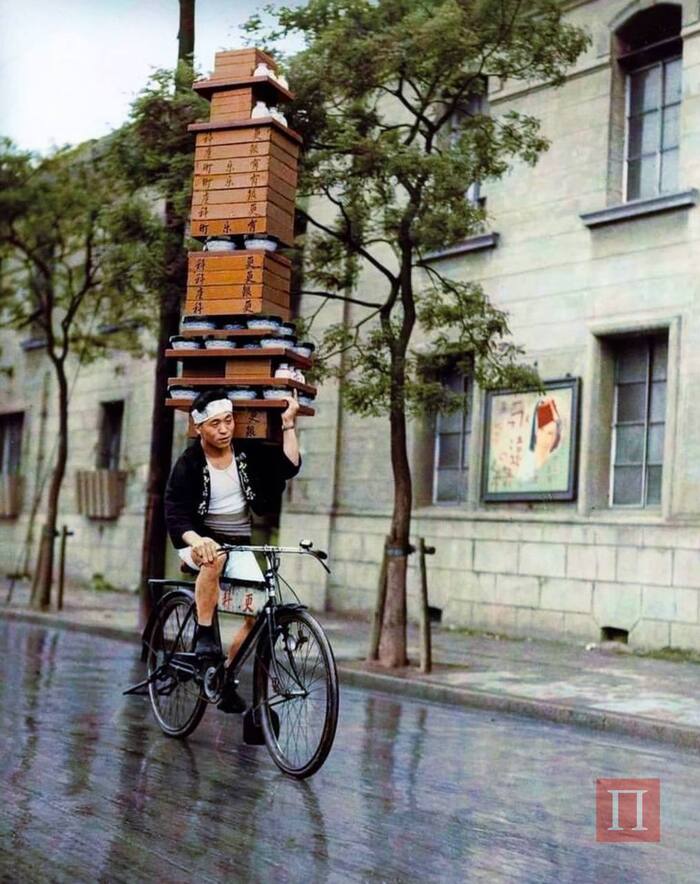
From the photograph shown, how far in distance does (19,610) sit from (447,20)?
10715mm

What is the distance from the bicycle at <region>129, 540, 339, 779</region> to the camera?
623cm

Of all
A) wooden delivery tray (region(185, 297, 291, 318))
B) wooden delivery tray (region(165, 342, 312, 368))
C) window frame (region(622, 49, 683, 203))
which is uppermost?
window frame (region(622, 49, 683, 203))

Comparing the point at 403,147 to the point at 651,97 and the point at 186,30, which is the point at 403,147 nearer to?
the point at 186,30

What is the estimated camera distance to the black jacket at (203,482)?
6844mm

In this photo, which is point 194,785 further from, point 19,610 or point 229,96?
point 19,610

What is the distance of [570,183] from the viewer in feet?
51.4

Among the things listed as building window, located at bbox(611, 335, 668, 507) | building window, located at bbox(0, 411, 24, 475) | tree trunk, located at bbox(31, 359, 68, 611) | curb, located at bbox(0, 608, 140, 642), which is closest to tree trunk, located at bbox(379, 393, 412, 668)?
building window, located at bbox(611, 335, 668, 507)

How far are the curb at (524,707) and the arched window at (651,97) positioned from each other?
6654mm

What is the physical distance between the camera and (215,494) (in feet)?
22.7

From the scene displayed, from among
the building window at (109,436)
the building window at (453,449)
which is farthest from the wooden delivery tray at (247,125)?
the building window at (109,436)

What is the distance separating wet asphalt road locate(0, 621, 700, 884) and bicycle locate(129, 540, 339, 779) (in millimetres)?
169

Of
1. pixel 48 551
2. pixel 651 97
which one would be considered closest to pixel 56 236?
pixel 48 551

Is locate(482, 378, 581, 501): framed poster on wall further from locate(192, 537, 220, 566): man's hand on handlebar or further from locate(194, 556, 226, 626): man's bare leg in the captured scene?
locate(192, 537, 220, 566): man's hand on handlebar

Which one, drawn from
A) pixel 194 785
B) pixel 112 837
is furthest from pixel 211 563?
pixel 112 837
